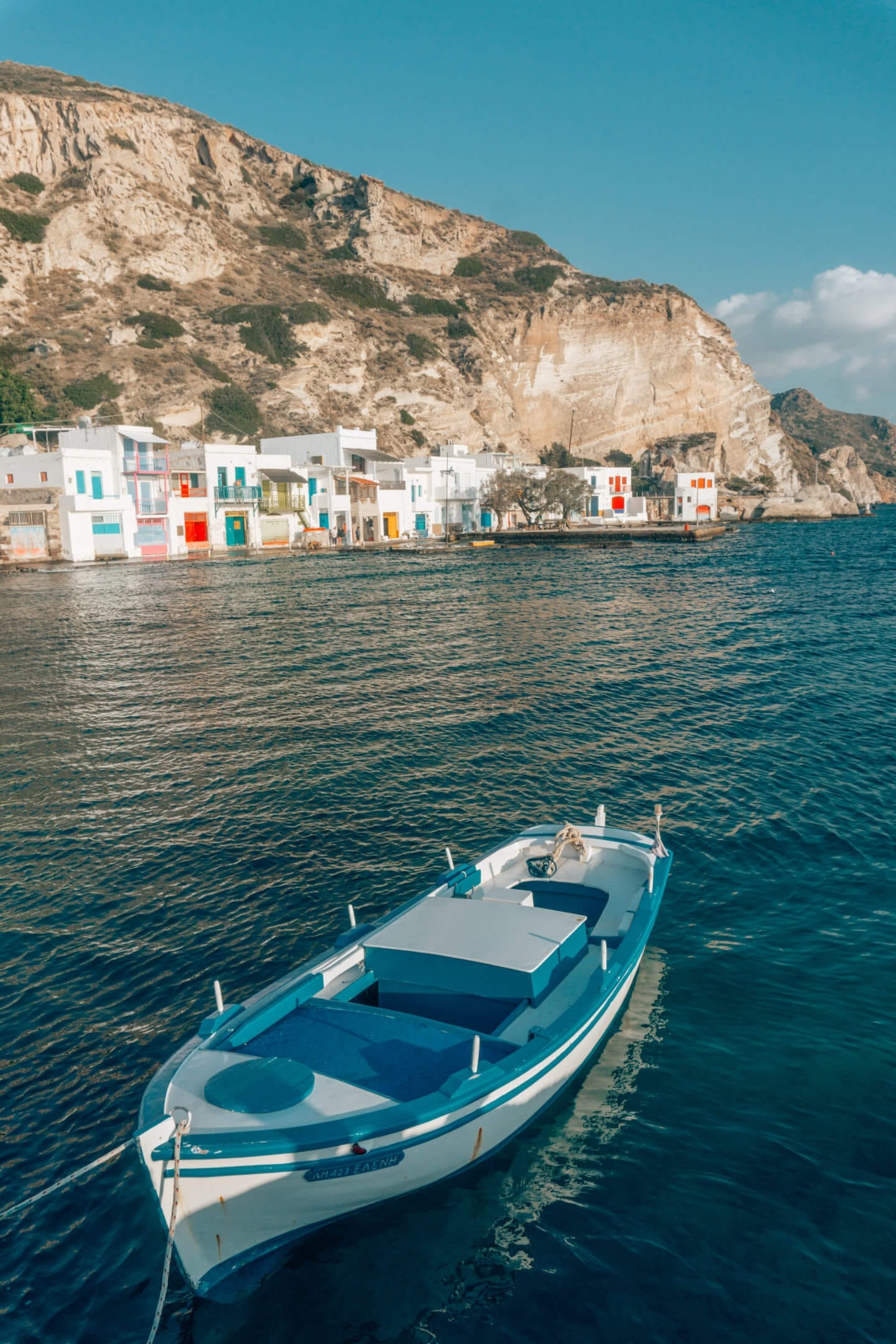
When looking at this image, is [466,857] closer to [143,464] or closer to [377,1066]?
[377,1066]

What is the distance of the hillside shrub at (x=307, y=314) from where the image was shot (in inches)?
4001

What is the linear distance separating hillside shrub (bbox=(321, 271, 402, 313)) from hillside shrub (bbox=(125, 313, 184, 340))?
85.0 ft

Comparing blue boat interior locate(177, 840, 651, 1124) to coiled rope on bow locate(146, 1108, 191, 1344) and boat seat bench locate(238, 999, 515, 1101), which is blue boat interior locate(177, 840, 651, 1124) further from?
coiled rope on bow locate(146, 1108, 191, 1344)

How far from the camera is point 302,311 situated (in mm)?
102312

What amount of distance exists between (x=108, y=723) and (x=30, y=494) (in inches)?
1750

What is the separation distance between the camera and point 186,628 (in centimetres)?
3400

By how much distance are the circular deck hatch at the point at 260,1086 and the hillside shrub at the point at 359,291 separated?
388ft

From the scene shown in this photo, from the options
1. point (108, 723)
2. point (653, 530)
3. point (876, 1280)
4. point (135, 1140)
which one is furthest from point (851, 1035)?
point (653, 530)

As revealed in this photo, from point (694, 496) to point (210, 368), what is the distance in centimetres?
6241

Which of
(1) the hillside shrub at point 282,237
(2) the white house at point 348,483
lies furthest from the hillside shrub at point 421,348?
(2) the white house at point 348,483

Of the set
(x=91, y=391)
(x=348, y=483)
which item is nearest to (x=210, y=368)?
A: (x=91, y=391)

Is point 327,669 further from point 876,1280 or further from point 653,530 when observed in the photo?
point 653,530

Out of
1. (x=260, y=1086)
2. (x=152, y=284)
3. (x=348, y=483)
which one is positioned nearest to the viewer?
(x=260, y=1086)

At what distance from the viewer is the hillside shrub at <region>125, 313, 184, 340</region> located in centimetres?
9188
